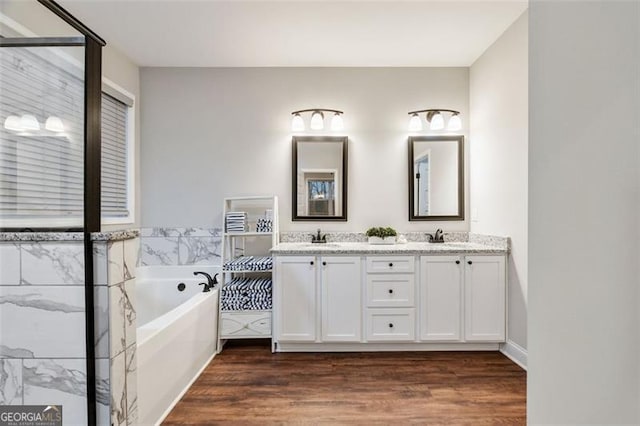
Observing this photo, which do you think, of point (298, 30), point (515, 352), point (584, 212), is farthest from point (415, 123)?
point (584, 212)

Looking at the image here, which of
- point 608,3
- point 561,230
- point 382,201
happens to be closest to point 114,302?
point 561,230

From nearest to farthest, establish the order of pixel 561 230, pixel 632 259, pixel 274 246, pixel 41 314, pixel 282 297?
pixel 632 259 < pixel 561 230 < pixel 41 314 < pixel 282 297 < pixel 274 246

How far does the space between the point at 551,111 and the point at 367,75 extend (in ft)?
9.31

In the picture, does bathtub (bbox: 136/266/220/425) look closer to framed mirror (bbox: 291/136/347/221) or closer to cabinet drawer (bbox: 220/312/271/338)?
cabinet drawer (bbox: 220/312/271/338)

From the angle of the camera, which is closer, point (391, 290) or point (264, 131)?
point (391, 290)

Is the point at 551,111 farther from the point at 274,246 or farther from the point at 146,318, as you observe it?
the point at 146,318

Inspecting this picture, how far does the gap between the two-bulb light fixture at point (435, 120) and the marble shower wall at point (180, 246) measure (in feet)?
7.42

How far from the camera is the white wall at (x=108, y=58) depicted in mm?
1354

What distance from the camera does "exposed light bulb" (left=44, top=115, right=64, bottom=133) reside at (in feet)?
4.31

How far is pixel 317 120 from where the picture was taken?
3.36 meters

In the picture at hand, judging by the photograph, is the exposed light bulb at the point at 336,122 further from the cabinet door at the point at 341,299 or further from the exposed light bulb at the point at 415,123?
the cabinet door at the point at 341,299

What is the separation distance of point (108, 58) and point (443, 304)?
3.67 meters

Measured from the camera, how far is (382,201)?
3.48 metres

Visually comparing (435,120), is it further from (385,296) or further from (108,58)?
(108,58)
